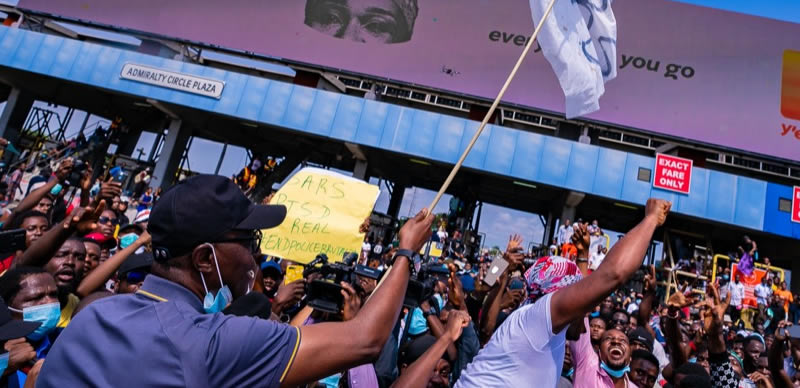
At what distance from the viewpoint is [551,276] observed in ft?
8.84

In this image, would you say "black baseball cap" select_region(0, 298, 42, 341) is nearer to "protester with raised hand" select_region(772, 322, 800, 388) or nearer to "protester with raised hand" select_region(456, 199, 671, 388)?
"protester with raised hand" select_region(456, 199, 671, 388)

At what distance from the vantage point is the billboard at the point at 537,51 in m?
20.4

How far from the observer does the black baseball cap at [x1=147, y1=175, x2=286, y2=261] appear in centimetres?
134

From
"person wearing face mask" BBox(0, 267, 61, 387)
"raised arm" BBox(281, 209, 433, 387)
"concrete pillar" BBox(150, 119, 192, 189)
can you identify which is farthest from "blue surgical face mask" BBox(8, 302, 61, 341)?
"concrete pillar" BBox(150, 119, 192, 189)

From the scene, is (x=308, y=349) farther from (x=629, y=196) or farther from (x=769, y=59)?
(x=769, y=59)

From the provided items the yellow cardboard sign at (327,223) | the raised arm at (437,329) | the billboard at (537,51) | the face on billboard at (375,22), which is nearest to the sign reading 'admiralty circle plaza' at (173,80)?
the billboard at (537,51)

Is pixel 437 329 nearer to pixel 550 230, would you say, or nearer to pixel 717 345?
pixel 717 345

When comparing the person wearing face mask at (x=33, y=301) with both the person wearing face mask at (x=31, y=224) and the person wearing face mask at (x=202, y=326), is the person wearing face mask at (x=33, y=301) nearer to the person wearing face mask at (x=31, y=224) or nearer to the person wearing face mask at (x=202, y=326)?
the person wearing face mask at (x=202, y=326)

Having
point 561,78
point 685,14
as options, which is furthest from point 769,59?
point 561,78

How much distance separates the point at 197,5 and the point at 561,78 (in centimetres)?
2552

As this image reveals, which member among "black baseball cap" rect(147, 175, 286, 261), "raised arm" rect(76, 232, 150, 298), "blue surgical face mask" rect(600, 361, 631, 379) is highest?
"black baseball cap" rect(147, 175, 286, 261)

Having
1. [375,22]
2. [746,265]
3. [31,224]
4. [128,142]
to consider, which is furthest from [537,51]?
[128,142]

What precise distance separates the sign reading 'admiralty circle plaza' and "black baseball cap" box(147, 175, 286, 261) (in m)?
21.0

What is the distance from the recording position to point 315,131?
66.1ft
